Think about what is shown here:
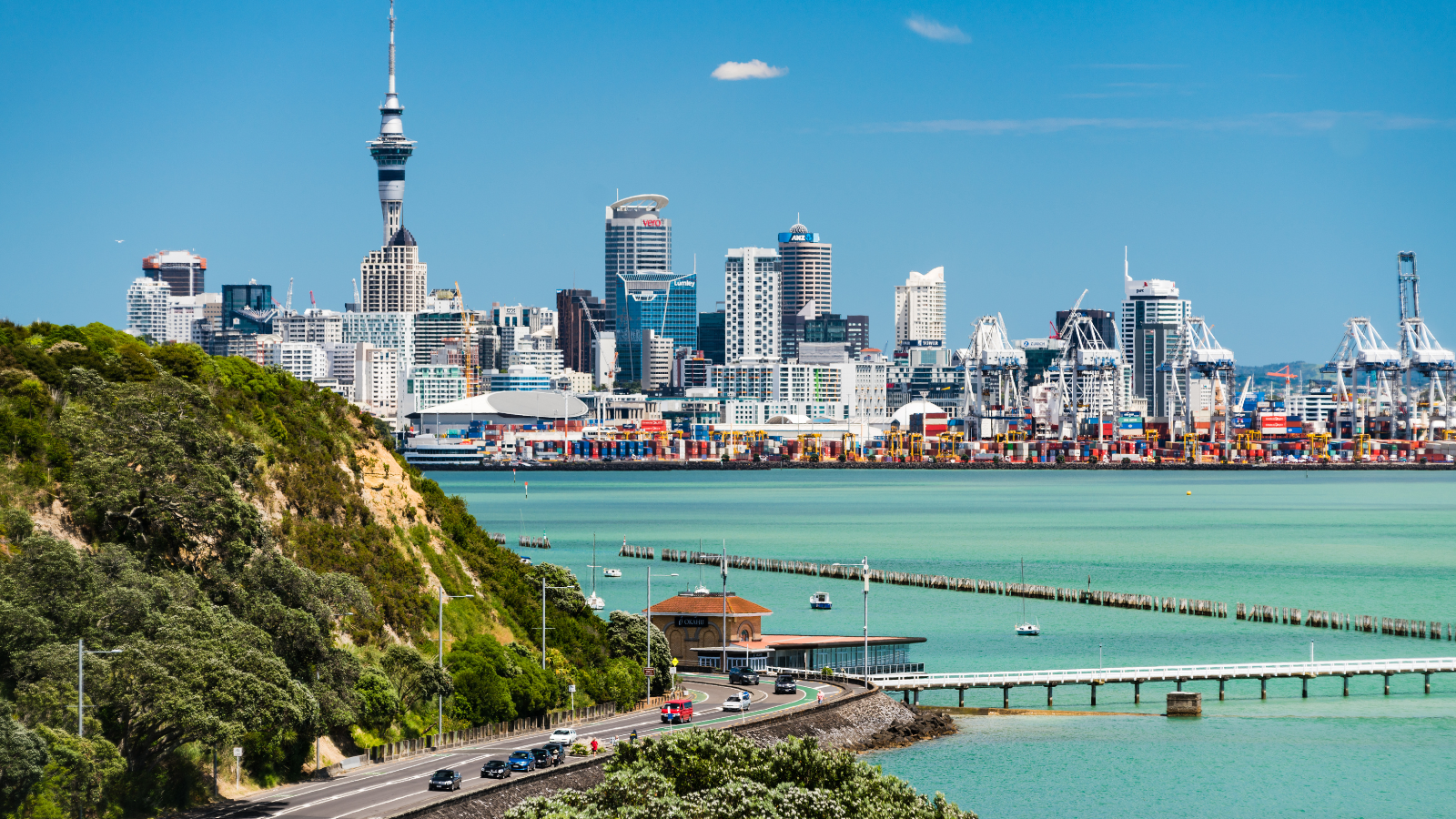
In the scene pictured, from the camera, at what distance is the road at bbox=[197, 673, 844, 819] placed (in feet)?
100

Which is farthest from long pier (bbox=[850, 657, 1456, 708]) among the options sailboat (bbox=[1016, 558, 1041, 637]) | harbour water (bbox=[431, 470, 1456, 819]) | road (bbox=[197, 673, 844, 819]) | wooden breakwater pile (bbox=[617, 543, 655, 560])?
wooden breakwater pile (bbox=[617, 543, 655, 560])

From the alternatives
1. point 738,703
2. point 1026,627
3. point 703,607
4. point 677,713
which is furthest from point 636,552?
point 677,713

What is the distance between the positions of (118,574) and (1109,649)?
40997mm

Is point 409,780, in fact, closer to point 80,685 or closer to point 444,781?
point 444,781

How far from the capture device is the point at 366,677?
3788 cm

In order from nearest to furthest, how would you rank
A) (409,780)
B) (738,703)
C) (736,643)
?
1. (409,780)
2. (738,703)
3. (736,643)

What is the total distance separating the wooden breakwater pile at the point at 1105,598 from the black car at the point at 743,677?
32.4m

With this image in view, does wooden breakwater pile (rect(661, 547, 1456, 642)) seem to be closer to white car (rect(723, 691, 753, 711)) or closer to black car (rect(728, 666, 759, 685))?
black car (rect(728, 666, 759, 685))

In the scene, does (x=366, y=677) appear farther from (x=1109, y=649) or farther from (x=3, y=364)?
(x=1109, y=649)

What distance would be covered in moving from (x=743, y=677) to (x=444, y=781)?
61.0ft

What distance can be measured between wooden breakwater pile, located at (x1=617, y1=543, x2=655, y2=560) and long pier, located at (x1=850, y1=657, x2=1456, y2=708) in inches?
1857

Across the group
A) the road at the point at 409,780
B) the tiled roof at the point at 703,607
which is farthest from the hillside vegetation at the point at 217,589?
the tiled roof at the point at 703,607

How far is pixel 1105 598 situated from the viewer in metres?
80.8

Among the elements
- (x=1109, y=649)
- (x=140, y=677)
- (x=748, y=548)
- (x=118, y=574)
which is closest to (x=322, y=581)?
(x=118, y=574)
